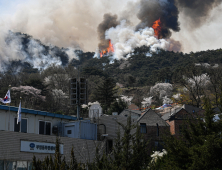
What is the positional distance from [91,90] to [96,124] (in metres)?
50.9

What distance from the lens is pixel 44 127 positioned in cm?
2677

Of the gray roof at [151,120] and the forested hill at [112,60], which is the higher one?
the forested hill at [112,60]

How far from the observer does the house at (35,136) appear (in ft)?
66.0

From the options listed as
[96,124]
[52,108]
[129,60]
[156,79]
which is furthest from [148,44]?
[96,124]

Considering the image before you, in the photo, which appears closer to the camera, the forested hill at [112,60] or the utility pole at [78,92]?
the utility pole at [78,92]

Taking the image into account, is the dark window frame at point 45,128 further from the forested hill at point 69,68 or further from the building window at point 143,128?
the forested hill at point 69,68

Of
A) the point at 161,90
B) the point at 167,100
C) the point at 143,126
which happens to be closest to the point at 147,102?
the point at 167,100

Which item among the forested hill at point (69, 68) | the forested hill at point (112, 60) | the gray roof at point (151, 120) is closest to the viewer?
the gray roof at point (151, 120)

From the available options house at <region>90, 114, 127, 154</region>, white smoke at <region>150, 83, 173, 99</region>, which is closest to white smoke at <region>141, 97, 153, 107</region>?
white smoke at <region>150, 83, 173, 99</region>

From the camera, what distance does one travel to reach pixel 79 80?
29594 millimetres

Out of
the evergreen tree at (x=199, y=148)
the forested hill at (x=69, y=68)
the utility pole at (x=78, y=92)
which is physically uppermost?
the forested hill at (x=69, y=68)

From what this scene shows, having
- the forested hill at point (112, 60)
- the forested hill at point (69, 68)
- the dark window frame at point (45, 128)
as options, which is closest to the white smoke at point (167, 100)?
the forested hill at point (69, 68)

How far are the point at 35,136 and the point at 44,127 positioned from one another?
14.5 ft

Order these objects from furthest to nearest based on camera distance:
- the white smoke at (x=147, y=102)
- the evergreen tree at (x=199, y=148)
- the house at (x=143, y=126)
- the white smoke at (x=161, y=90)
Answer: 1. the white smoke at (x=161, y=90)
2. the white smoke at (x=147, y=102)
3. the house at (x=143, y=126)
4. the evergreen tree at (x=199, y=148)
